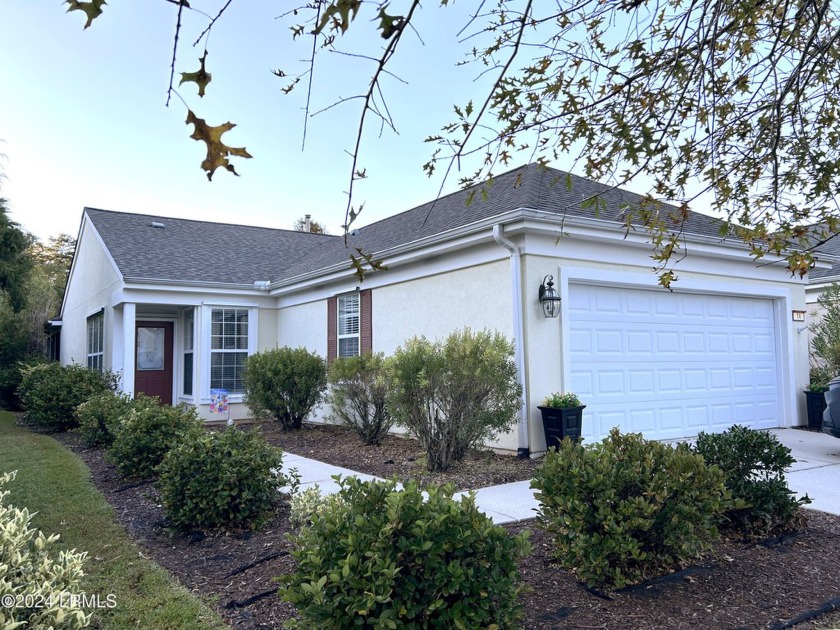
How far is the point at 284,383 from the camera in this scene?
11281 millimetres

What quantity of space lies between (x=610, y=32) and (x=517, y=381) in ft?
14.4

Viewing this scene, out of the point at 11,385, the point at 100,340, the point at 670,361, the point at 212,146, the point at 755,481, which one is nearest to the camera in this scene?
the point at 212,146

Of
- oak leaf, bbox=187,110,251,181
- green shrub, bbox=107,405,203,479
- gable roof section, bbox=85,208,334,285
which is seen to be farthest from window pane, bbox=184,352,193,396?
oak leaf, bbox=187,110,251,181

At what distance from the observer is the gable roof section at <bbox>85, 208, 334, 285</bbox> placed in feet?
44.1

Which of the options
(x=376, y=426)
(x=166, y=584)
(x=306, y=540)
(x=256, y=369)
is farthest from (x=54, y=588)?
(x=256, y=369)

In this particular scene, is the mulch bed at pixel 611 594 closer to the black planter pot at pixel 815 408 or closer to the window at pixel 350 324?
the window at pixel 350 324

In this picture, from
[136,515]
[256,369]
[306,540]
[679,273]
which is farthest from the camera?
[256,369]

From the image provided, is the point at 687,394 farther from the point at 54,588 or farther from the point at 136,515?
the point at 54,588

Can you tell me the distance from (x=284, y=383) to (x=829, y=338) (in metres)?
9.64

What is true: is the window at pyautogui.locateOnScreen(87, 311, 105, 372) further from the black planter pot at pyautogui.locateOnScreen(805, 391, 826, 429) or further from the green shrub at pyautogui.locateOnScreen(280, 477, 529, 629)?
the black planter pot at pyautogui.locateOnScreen(805, 391, 826, 429)

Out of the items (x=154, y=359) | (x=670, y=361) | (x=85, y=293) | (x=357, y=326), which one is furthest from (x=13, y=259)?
(x=670, y=361)

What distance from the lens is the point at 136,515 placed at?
218 inches

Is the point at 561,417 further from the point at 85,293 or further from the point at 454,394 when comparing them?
the point at 85,293

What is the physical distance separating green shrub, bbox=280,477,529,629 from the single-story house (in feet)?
10.9
